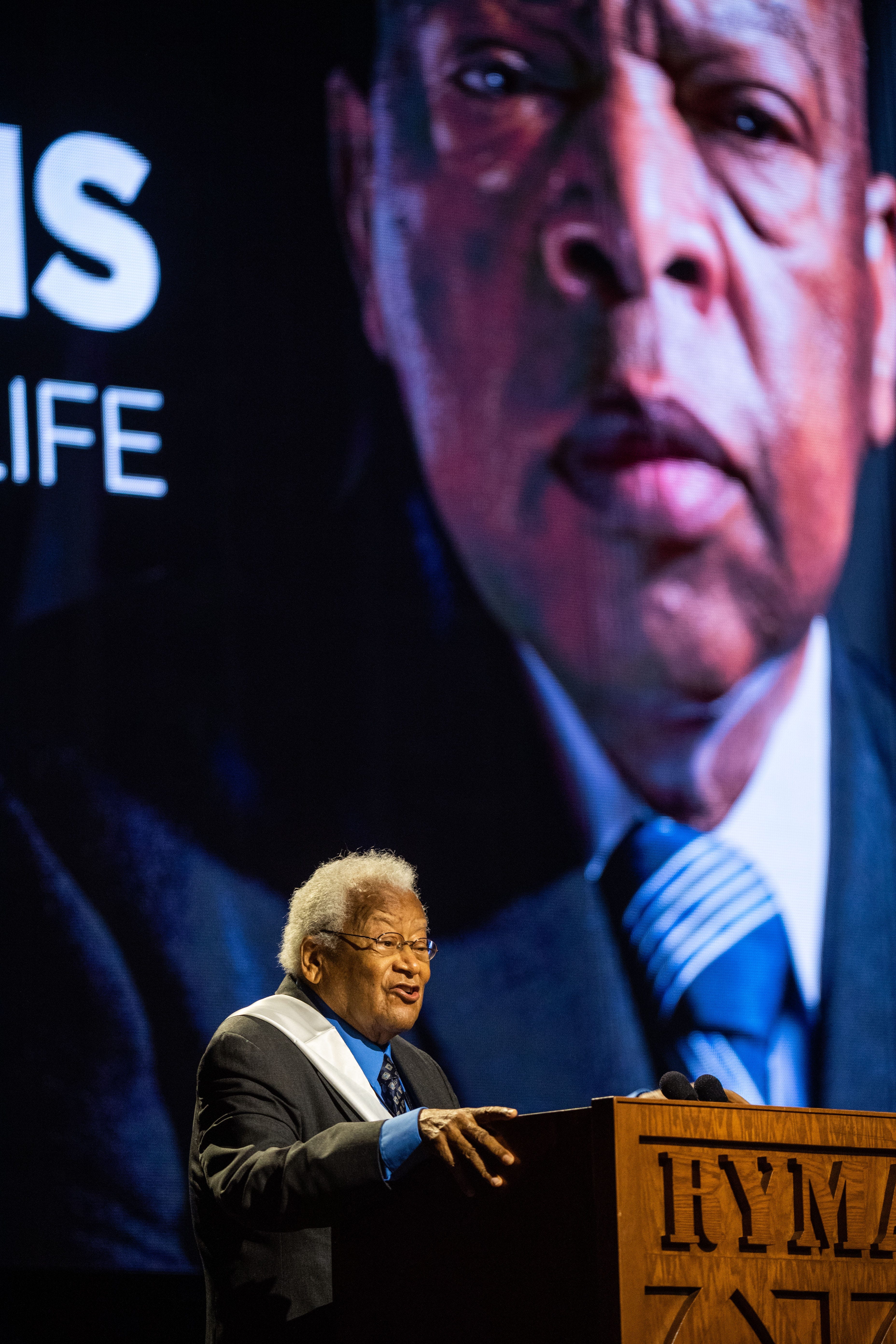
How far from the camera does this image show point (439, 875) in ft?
13.8

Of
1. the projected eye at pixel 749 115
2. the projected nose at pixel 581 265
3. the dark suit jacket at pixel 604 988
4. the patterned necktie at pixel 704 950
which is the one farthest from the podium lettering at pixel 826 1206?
the projected eye at pixel 749 115

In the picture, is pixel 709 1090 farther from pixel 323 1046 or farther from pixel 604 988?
pixel 604 988

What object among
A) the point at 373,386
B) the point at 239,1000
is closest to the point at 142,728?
the point at 239,1000

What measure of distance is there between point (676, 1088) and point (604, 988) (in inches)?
86.3

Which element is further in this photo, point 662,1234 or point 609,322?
point 609,322

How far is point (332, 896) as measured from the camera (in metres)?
2.58

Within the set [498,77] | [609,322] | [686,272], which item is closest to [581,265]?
[609,322]

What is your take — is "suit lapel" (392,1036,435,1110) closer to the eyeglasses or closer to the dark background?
the eyeglasses

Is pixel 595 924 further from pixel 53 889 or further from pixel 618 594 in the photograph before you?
pixel 53 889

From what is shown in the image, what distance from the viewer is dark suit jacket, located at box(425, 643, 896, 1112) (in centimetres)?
411

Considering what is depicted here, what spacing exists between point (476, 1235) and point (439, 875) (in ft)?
7.20

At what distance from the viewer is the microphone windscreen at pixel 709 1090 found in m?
2.14

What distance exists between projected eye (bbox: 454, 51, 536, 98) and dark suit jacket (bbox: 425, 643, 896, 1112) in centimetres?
186

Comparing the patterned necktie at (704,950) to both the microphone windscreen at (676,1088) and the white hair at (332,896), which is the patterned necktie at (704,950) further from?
the microphone windscreen at (676,1088)
